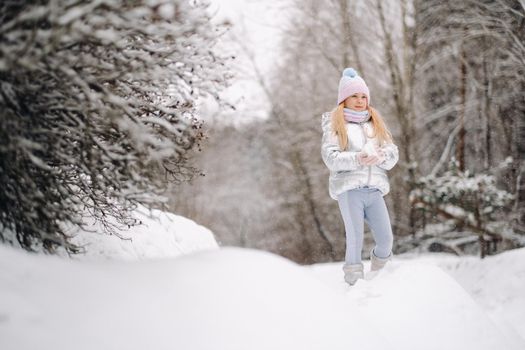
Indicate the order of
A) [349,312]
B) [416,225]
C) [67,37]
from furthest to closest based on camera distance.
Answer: [416,225]
[349,312]
[67,37]

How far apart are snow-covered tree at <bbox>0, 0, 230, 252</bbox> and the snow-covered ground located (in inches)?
12.6

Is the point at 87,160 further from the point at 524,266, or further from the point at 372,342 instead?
the point at 524,266

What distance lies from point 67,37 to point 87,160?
703 millimetres

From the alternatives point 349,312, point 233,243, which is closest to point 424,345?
point 349,312

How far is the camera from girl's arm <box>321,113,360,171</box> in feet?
11.2

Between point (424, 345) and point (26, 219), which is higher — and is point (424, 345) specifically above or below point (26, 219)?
below

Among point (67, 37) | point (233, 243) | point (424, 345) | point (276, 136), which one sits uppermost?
point (67, 37)

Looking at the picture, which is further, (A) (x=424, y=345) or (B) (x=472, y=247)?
(B) (x=472, y=247)

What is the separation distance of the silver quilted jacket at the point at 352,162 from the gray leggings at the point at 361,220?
83 millimetres

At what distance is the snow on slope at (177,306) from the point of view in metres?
1.39

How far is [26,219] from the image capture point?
192 cm

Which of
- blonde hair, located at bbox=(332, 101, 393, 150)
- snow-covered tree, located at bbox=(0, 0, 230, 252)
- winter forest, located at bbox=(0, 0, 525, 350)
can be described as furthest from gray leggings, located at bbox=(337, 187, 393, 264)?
snow-covered tree, located at bbox=(0, 0, 230, 252)

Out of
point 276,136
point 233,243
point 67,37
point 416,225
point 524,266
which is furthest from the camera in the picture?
point 233,243

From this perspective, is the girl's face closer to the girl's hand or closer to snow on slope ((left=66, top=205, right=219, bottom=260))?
the girl's hand
